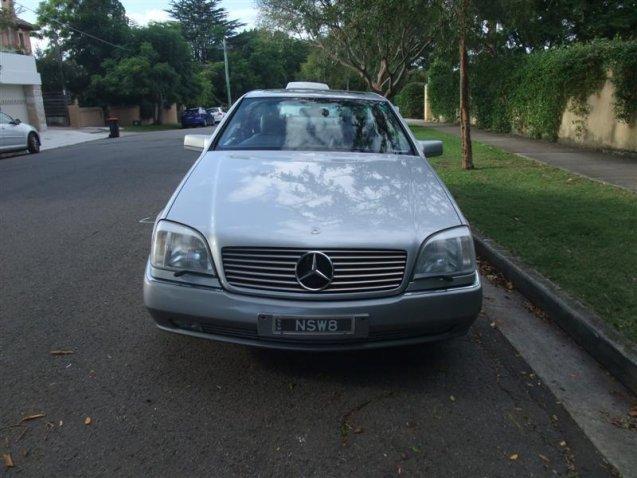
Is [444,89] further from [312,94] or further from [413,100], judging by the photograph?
[312,94]

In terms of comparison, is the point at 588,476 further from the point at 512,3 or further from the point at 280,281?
the point at 512,3

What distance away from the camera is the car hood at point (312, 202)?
10.2 ft

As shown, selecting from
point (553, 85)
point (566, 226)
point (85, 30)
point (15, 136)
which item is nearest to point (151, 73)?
point (85, 30)

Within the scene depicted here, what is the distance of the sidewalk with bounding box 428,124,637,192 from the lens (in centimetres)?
957

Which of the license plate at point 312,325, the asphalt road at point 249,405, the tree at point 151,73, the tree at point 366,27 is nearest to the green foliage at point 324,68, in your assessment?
the tree at point 366,27

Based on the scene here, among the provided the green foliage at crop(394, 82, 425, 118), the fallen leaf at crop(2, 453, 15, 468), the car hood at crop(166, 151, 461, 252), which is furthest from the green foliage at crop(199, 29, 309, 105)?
the fallen leaf at crop(2, 453, 15, 468)

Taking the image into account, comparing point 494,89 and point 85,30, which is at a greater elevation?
point 85,30

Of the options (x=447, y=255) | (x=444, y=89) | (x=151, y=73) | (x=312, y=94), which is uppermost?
(x=151, y=73)

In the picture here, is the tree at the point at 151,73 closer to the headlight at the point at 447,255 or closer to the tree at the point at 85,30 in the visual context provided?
the tree at the point at 85,30

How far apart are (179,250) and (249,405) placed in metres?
0.90

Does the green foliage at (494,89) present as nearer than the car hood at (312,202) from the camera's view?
No

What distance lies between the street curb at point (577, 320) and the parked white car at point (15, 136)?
52.2 ft

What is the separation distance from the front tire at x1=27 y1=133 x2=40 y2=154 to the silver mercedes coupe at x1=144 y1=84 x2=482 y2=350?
17.1m

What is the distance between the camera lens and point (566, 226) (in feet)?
20.6
